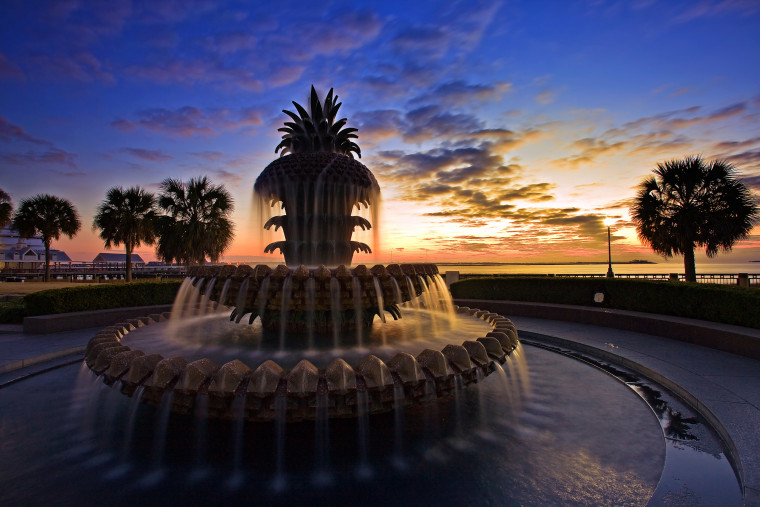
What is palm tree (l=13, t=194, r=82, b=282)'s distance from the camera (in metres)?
37.0

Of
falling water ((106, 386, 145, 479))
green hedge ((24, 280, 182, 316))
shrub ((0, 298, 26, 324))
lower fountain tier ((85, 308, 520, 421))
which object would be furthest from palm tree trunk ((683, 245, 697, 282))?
shrub ((0, 298, 26, 324))

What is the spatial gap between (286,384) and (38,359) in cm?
788

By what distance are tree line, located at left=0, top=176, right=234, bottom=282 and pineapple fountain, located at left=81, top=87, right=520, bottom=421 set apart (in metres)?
18.5

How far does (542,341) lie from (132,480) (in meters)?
9.48

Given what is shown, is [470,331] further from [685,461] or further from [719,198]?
[719,198]

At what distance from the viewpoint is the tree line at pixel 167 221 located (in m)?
24.4

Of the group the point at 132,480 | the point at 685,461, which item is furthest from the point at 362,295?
the point at 685,461

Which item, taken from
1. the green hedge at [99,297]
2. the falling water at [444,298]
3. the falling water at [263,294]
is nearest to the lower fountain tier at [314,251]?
the falling water at [263,294]

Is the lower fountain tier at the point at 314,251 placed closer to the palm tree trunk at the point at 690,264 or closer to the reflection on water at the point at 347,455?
the reflection on water at the point at 347,455

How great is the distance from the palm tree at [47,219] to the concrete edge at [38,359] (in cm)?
4131

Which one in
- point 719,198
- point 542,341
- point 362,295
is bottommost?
point 542,341

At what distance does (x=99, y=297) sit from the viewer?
1335cm

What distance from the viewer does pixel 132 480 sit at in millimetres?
3396

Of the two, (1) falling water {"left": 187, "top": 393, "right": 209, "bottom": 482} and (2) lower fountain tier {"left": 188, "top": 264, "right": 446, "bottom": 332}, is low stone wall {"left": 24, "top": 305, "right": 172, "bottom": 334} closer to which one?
(2) lower fountain tier {"left": 188, "top": 264, "right": 446, "bottom": 332}
